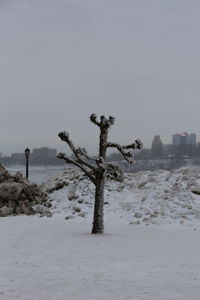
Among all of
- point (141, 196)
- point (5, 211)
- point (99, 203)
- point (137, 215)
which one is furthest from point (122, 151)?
point (5, 211)

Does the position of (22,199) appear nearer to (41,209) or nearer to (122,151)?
(41,209)

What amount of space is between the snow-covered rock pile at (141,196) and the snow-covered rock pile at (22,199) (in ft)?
2.21

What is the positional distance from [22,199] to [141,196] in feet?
19.4

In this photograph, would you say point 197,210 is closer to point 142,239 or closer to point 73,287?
point 142,239

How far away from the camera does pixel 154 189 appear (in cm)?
2155

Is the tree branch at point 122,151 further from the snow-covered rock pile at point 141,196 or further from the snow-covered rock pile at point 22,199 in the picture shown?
the snow-covered rock pile at point 22,199

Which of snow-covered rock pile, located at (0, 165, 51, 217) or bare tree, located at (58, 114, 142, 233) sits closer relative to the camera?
bare tree, located at (58, 114, 142, 233)

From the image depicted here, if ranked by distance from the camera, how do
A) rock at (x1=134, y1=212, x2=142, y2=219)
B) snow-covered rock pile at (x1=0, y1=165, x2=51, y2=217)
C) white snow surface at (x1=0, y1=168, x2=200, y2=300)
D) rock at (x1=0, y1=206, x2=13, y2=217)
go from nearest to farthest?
white snow surface at (x1=0, y1=168, x2=200, y2=300), rock at (x1=134, y1=212, x2=142, y2=219), rock at (x1=0, y1=206, x2=13, y2=217), snow-covered rock pile at (x1=0, y1=165, x2=51, y2=217)

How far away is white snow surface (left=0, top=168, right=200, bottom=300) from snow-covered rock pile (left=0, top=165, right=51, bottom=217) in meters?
0.74

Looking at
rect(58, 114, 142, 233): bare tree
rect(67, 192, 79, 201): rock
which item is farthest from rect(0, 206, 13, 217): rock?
rect(58, 114, 142, 233): bare tree

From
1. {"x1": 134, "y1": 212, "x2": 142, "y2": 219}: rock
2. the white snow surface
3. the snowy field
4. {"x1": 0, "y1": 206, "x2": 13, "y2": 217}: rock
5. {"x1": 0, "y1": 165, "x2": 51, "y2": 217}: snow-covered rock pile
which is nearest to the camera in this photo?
the snowy field

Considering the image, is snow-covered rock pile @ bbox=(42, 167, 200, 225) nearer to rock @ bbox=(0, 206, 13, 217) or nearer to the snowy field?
the snowy field

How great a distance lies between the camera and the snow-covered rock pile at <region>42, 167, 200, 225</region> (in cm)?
1884

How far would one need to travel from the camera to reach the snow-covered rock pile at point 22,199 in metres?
20.2
